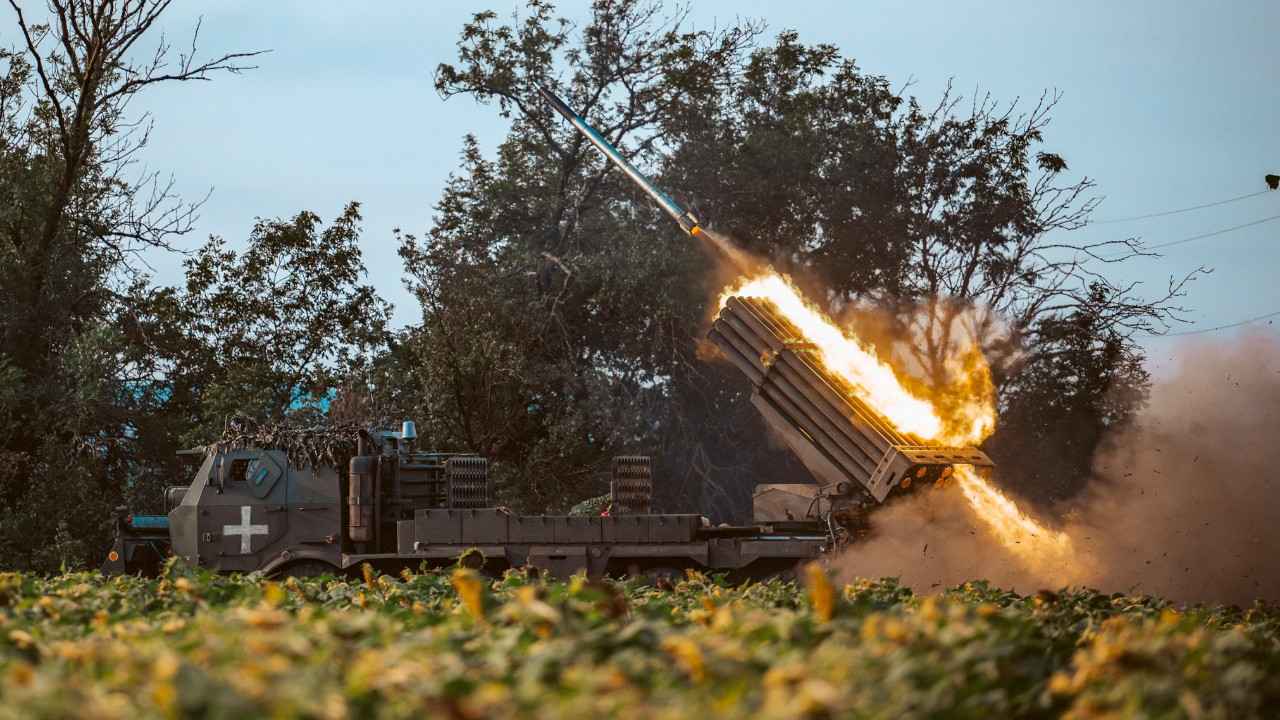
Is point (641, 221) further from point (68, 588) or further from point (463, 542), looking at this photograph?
point (68, 588)

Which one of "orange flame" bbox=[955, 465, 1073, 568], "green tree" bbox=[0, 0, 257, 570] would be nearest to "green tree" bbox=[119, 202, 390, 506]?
"green tree" bbox=[0, 0, 257, 570]

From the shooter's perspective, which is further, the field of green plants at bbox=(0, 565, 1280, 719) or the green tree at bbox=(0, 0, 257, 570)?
the green tree at bbox=(0, 0, 257, 570)

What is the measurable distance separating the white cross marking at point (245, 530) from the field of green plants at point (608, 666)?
1259 centimetres

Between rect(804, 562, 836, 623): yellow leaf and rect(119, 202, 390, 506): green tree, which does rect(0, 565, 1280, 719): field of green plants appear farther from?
rect(119, 202, 390, 506): green tree

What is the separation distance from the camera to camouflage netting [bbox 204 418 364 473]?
1684 centimetres

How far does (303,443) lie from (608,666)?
14.4 metres

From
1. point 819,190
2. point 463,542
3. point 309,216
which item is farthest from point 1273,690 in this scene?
point 309,216

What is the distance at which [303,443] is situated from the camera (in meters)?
16.9

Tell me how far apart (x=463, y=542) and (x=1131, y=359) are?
20479mm

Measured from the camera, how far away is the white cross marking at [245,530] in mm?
16766

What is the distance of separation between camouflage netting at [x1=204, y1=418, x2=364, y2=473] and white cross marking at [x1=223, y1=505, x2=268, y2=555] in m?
0.87

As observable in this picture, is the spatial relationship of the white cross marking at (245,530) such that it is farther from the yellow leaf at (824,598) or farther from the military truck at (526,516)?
the yellow leaf at (824,598)

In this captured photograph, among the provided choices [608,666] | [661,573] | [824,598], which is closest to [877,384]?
[661,573]

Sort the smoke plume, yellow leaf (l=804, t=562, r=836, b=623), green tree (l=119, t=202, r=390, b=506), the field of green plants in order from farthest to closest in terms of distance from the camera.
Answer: green tree (l=119, t=202, r=390, b=506), the smoke plume, yellow leaf (l=804, t=562, r=836, b=623), the field of green plants
